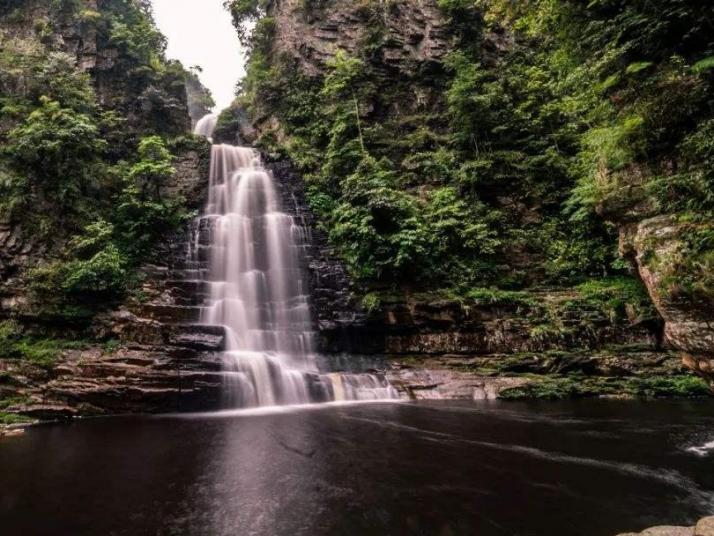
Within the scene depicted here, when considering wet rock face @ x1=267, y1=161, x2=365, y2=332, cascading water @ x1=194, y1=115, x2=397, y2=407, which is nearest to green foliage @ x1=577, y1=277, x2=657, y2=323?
cascading water @ x1=194, y1=115, x2=397, y2=407

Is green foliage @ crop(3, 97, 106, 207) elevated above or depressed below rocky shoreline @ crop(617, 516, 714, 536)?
above

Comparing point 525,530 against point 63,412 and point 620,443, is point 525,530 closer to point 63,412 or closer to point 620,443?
point 620,443

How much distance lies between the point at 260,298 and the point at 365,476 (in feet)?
38.6

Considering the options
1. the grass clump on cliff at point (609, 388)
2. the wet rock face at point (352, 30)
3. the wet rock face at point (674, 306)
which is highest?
the wet rock face at point (352, 30)

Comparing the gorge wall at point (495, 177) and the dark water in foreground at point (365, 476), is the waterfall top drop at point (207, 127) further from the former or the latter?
the dark water in foreground at point (365, 476)

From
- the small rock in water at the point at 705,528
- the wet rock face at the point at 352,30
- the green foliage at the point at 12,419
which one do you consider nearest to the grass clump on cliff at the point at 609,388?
the small rock in water at the point at 705,528

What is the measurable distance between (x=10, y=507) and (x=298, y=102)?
25943 mm

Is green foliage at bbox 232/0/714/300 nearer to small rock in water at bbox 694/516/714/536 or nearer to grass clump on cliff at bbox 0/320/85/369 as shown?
small rock in water at bbox 694/516/714/536

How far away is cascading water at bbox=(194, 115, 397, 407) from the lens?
13156 mm

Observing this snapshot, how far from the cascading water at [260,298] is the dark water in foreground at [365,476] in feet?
8.57

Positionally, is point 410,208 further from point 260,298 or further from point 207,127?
point 207,127

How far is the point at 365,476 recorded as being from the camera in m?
6.55

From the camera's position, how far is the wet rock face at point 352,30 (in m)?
26.2

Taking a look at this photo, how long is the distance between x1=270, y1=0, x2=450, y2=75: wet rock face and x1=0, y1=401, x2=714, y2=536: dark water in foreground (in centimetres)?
2352
